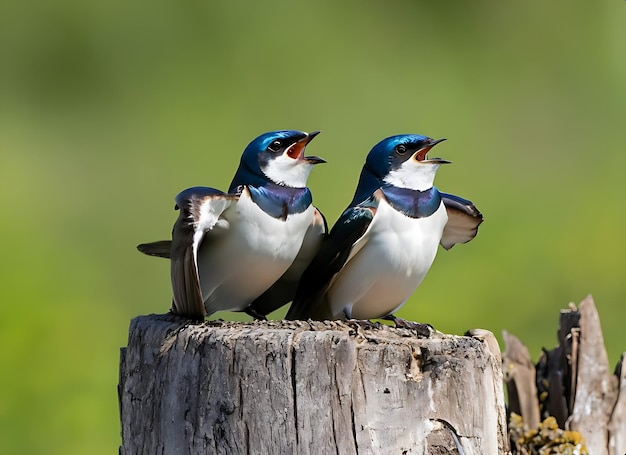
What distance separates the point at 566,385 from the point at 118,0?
6.92m

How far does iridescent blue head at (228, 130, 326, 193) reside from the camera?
9.24ft

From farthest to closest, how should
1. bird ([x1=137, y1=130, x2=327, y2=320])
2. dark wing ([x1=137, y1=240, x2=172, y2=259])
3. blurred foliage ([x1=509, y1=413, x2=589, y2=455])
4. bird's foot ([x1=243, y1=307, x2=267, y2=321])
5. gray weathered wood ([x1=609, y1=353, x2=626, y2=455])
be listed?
gray weathered wood ([x1=609, y1=353, x2=626, y2=455]), blurred foliage ([x1=509, y1=413, x2=589, y2=455]), dark wing ([x1=137, y1=240, x2=172, y2=259]), bird's foot ([x1=243, y1=307, x2=267, y2=321]), bird ([x1=137, y1=130, x2=327, y2=320])

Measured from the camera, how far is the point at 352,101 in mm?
8414

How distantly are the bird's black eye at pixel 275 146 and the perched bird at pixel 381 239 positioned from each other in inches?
8.9

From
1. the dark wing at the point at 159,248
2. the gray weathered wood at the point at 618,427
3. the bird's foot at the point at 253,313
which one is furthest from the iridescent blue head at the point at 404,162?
the gray weathered wood at the point at 618,427

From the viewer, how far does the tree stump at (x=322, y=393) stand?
229 cm

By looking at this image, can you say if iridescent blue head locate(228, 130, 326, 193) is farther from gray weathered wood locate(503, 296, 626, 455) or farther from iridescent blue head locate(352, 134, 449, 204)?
gray weathered wood locate(503, 296, 626, 455)

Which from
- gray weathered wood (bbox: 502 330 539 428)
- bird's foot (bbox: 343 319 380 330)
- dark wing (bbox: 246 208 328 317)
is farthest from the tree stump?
gray weathered wood (bbox: 502 330 539 428)

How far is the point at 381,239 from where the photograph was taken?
281cm

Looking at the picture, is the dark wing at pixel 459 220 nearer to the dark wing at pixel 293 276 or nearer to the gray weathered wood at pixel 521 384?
the dark wing at pixel 293 276

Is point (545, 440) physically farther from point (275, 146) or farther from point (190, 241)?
point (190, 241)

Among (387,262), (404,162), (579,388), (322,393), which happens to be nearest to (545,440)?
(579,388)

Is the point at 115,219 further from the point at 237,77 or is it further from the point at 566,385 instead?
the point at 566,385

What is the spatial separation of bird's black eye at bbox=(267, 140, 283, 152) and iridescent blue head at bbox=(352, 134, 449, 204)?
228 millimetres
